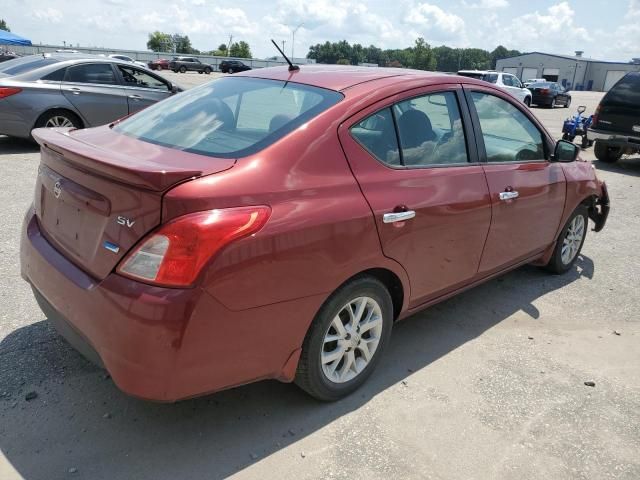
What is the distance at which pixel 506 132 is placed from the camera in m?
3.90

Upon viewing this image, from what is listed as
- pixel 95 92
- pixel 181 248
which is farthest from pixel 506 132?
pixel 95 92

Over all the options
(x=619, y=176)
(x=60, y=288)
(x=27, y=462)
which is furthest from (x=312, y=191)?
(x=619, y=176)

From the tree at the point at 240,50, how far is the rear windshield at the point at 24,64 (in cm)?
9320

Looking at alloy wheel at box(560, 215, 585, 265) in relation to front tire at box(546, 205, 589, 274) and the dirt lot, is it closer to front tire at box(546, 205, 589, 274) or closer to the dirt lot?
front tire at box(546, 205, 589, 274)

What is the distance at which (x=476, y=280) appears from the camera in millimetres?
3742

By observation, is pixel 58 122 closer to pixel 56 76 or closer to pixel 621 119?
pixel 56 76

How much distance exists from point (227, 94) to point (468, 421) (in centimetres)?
229

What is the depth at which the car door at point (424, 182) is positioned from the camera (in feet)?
9.18

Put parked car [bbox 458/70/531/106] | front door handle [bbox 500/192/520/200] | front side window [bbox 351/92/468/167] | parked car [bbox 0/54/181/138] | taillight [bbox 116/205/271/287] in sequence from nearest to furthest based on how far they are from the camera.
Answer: taillight [bbox 116/205/271/287] → front side window [bbox 351/92/468/167] → front door handle [bbox 500/192/520/200] → parked car [bbox 0/54/181/138] → parked car [bbox 458/70/531/106]

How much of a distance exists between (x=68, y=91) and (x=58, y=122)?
0.52 metres

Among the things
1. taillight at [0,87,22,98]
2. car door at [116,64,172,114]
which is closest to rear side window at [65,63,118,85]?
car door at [116,64,172,114]

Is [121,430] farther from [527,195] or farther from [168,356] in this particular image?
[527,195]

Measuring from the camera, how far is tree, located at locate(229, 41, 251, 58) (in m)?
98.1

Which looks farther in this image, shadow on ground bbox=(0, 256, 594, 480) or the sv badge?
shadow on ground bbox=(0, 256, 594, 480)
